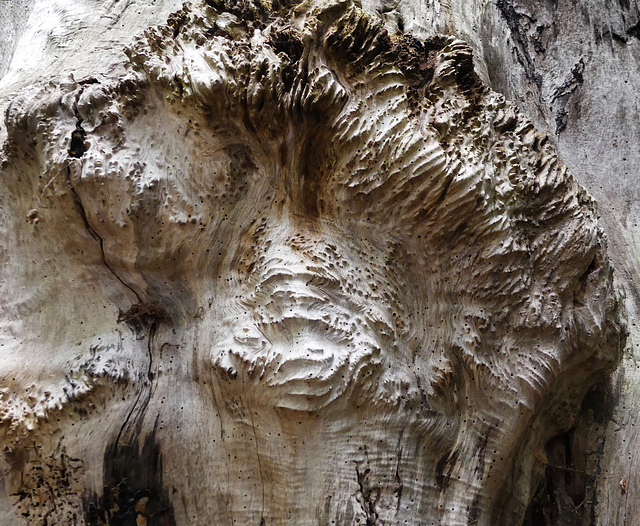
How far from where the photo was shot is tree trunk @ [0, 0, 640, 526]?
1.24m

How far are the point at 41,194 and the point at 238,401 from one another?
0.65 metres

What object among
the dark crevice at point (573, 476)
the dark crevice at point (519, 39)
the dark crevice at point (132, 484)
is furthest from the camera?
the dark crevice at point (519, 39)

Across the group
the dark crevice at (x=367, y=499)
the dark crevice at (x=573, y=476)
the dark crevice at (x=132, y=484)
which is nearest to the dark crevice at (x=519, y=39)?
the dark crevice at (x=573, y=476)

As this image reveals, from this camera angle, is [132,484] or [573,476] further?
[573,476]

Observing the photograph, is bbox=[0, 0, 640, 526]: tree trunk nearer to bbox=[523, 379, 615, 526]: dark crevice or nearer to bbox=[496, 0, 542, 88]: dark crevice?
bbox=[523, 379, 615, 526]: dark crevice

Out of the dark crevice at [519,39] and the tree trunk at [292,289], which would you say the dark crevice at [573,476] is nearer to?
the tree trunk at [292,289]

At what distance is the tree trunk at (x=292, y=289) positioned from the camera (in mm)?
1238

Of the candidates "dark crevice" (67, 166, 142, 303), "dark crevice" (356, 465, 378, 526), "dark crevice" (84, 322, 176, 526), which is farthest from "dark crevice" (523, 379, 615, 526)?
"dark crevice" (67, 166, 142, 303)

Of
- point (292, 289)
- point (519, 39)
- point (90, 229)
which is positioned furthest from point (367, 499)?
point (519, 39)

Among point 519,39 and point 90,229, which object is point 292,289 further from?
point 519,39

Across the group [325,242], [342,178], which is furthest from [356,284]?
[342,178]

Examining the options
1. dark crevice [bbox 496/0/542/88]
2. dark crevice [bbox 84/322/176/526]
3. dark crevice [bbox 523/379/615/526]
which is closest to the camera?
dark crevice [bbox 84/322/176/526]

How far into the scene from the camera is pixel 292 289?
4.15 feet

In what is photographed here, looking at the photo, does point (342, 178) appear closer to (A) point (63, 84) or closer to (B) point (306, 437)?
(B) point (306, 437)
